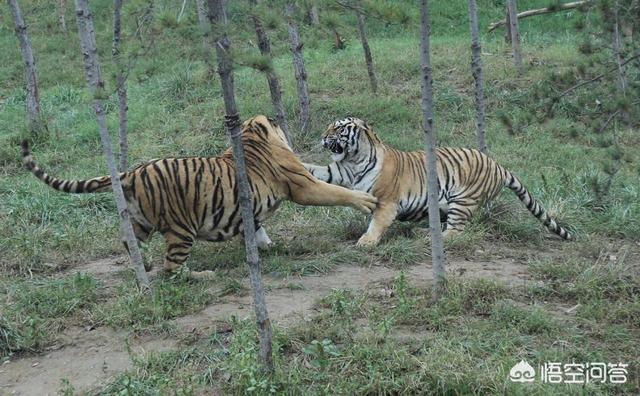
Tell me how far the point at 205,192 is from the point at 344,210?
206 centimetres

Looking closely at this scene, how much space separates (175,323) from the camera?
17.3 feet

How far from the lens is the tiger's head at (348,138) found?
24.5ft

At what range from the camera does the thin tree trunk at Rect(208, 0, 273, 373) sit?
3.99m

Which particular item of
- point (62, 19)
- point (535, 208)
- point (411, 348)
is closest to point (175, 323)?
point (411, 348)

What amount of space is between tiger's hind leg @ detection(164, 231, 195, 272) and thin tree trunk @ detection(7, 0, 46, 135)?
5.64m

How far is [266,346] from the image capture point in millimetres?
4438

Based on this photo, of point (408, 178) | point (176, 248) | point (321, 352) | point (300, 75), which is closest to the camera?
point (321, 352)

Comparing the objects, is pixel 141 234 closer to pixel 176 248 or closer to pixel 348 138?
pixel 176 248

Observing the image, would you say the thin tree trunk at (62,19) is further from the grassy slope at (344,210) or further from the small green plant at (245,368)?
the small green plant at (245,368)

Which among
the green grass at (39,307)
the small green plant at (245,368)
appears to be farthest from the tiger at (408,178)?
the small green plant at (245,368)

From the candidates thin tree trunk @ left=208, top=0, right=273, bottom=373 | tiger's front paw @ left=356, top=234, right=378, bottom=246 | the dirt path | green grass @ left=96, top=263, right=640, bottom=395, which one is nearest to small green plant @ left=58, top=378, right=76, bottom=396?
the dirt path

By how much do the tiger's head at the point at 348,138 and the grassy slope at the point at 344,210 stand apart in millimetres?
656

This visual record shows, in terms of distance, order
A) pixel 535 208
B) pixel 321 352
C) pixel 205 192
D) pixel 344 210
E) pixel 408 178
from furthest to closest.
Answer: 1. pixel 344 210
2. pixel 408 178
3. pixel 535 208
4. pixel 205 192
5. pixel 321 352

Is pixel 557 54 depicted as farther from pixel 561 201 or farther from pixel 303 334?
pixel 303 334
